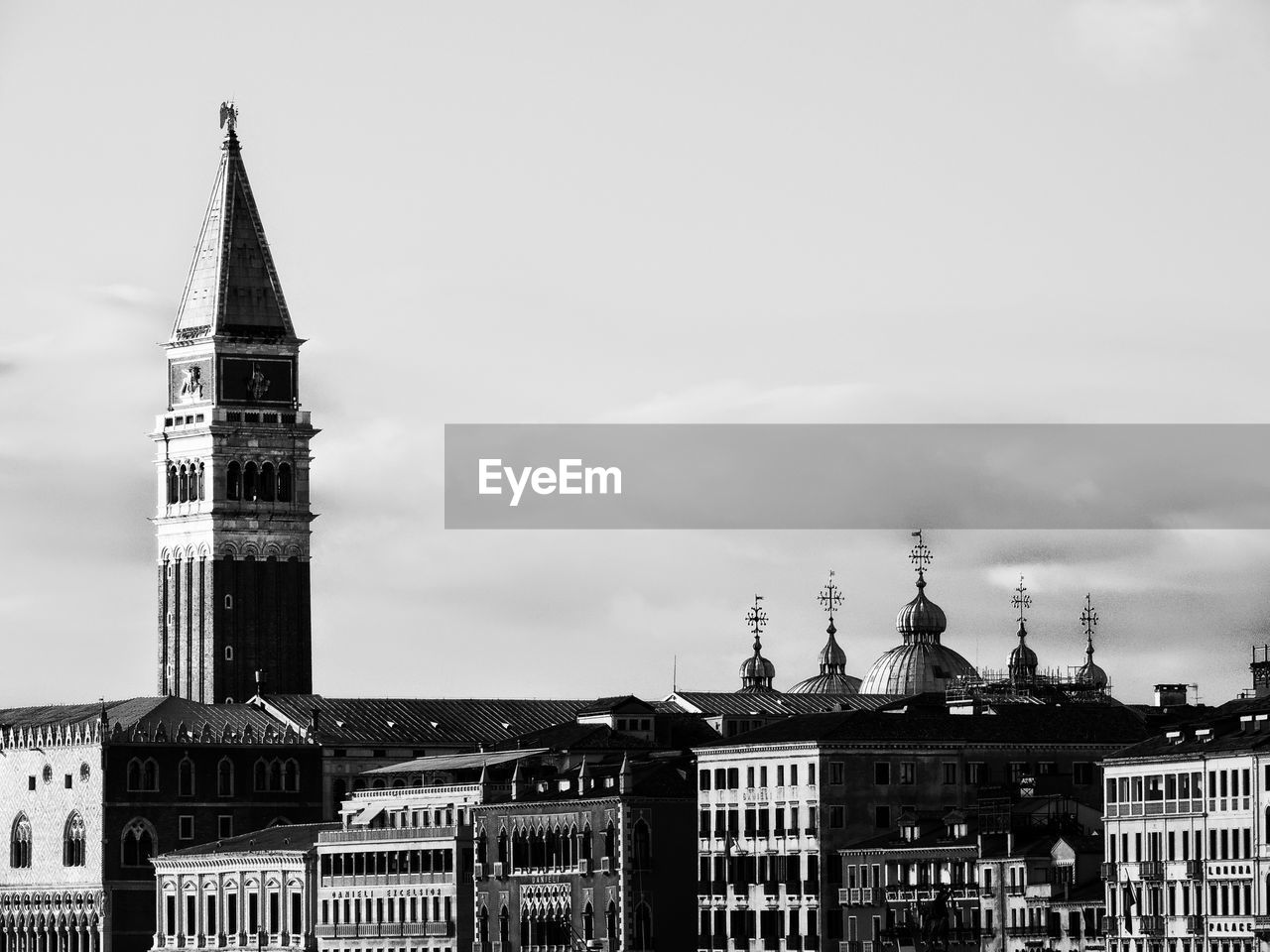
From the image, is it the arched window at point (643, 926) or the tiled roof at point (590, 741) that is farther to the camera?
the tiled roof at point (590, 741)

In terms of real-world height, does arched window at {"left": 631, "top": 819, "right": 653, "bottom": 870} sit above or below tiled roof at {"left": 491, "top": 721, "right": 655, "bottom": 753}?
below

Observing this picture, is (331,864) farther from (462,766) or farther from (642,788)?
(642,788)

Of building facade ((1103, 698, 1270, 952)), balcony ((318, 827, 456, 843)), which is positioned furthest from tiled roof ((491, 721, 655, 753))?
building facade ((1103, 698, 1270, 952))

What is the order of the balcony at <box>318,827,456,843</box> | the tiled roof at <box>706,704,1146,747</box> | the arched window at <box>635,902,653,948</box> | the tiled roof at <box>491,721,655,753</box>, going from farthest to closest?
the tiled roof at <box>491,721,655,753</box>
the balcony at <box>318,827,456,843</box>
the arched window at <box>635,902,653,948</box>
the tiled roof at <box>706,704,1146,747</box>

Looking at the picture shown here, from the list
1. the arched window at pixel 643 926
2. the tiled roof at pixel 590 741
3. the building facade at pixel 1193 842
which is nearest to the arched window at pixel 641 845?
the arched window at pixel 643 926

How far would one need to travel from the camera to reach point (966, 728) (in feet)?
561

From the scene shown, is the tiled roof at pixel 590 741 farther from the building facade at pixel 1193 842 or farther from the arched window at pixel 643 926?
the building facade at pixel 1193 842

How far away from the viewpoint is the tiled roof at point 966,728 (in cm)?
16900

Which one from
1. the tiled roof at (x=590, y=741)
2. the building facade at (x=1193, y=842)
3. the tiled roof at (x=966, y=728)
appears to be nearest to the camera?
the building facade at (x=1193, y=842)

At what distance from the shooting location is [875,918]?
16250 cm

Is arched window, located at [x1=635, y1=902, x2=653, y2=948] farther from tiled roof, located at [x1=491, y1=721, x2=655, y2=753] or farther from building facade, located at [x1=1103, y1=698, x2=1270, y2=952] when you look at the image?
building facade, located at [x1=1103, y1=698, x2=1270, y2=952]

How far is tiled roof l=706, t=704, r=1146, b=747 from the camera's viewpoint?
169000 millimetres

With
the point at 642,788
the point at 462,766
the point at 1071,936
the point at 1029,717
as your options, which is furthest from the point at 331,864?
the point at 1071,936

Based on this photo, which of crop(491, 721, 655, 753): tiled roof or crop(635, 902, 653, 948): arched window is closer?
crop(635, 902, 653, 948): arched window
